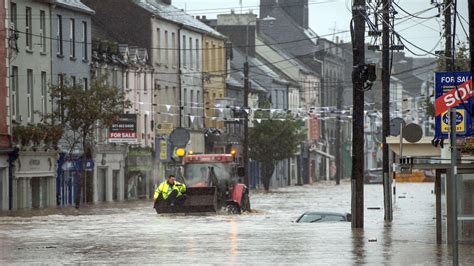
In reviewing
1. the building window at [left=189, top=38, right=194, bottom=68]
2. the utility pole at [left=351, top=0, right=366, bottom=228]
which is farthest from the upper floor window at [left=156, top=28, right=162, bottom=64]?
the utility pole at [left=351, top=0, right=366, bottom=228]

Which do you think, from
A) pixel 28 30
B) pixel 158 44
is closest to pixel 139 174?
pixel 158 44

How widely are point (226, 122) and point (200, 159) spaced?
47.9 metres

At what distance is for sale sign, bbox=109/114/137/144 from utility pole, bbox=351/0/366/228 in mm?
34723

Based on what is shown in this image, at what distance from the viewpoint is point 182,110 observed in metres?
90.7

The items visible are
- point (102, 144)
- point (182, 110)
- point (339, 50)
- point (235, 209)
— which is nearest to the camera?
point (235, 209)

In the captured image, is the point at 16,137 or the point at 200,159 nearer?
the point at 200,159

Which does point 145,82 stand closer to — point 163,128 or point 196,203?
point 163,128

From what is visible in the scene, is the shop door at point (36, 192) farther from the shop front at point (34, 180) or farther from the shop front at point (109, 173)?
the shop front at point (109, 173)

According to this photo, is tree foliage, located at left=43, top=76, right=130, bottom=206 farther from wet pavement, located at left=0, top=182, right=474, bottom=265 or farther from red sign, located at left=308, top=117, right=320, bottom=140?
red sign, located at left=308, top=117, right=320, bottom=140

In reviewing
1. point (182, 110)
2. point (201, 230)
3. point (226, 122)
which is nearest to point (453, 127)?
point (201, 230)

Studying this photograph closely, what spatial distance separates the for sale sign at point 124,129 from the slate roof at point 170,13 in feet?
55.6

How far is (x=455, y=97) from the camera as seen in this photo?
72.1ft

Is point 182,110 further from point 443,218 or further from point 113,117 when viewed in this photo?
point 443,218

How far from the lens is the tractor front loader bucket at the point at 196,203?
4972cm
